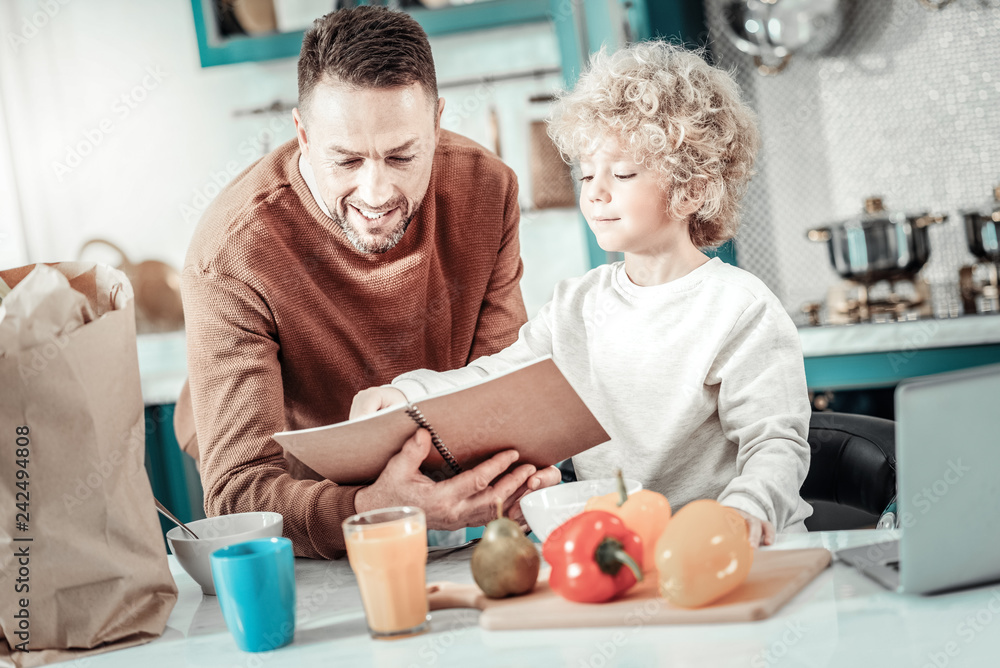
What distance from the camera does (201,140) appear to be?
332cm

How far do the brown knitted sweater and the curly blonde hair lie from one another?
354 millimetres

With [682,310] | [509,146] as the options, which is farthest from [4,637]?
[509,146]

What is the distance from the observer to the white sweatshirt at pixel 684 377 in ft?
3.88

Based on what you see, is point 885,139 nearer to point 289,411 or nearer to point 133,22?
point 289,411

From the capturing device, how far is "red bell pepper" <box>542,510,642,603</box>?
81 centimetres

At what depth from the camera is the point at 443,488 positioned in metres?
1.12

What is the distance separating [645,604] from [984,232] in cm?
208

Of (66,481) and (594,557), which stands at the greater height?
(66,481)

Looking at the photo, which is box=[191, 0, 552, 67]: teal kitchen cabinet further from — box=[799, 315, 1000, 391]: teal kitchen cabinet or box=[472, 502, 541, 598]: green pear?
box=[472, 502, 541, 598]: green pear

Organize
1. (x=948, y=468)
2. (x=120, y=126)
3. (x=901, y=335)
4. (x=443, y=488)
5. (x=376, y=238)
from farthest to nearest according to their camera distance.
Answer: (x=120, y=126), (x=901, y=335), (x=376, y=238), (x=443, y=488), (x=948, y=468)

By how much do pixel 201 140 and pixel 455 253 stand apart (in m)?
1.95

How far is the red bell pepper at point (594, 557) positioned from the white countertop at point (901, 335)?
1537 mm

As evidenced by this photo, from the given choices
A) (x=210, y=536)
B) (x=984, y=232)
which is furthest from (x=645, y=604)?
(x=984, y=232)

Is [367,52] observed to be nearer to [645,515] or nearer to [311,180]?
[311,180]
